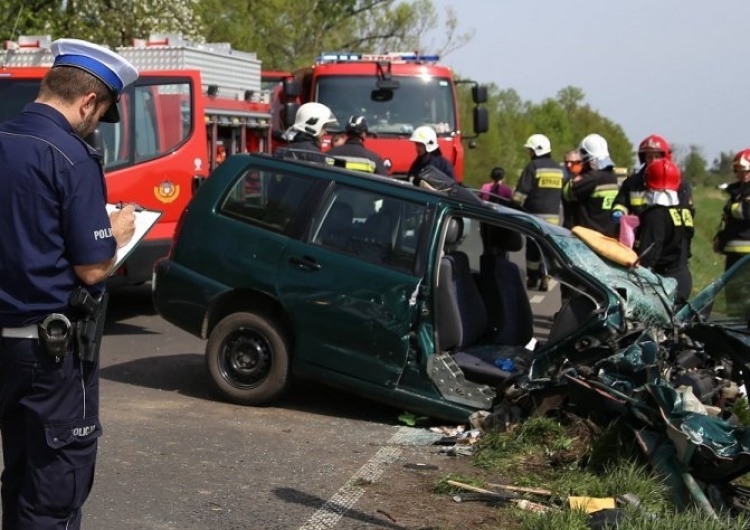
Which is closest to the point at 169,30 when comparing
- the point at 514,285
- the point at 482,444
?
the point at 514,285

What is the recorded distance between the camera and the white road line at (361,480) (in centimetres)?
540

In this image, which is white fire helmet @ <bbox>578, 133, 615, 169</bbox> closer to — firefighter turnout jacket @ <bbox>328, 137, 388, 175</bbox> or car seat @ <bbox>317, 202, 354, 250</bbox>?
firefighter turnout jacket @ <bbox>328, 137, 388, 175</bbox>

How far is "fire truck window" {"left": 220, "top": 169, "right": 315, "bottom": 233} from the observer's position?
7828 millimetres

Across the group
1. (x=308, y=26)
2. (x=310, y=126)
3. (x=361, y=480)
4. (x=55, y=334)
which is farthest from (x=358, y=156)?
(x=308, y=26)

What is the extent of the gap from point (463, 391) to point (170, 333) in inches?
174

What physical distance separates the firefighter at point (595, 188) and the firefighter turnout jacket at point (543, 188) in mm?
2025

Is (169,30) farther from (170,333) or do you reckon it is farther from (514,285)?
(514,285)

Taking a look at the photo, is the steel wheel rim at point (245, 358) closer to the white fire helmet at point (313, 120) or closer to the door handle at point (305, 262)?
the door handle at point (305, 262)

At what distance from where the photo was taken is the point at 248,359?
307 inches

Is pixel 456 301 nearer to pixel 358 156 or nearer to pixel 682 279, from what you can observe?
pixel 682 279

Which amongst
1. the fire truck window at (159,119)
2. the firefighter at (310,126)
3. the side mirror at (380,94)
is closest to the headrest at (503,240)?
the firefighter at (310,126)

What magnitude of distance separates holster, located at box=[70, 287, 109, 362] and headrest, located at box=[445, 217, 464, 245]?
394 cm

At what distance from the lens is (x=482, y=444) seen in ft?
21.5

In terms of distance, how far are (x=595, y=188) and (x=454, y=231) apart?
4.03 meters
